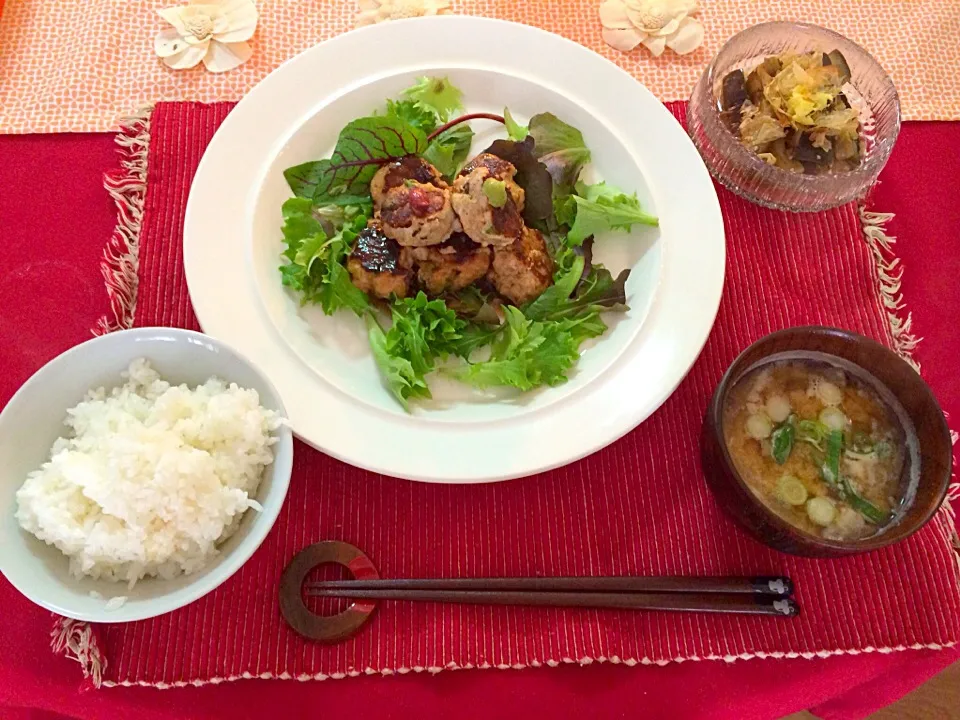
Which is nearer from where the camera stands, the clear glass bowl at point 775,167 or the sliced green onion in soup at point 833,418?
the sliced green onion in soup at point 833,418

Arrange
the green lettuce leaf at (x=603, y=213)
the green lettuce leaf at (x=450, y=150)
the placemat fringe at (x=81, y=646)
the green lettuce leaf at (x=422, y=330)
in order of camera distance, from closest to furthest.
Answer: the placemat fringe at (x=81, y=646), the green lettuce leaf at (x=422, y=330), the green lettuce leaf at (x=603, y=213), the green lettuce leaf at (x=450, y=150)

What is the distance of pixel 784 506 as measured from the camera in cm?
139

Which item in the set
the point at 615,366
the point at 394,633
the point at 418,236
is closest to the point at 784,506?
the point at 615,366

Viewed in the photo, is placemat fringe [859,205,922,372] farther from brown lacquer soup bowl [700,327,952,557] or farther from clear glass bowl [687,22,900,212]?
brown lacquer soup bowl [700,327,952,557]

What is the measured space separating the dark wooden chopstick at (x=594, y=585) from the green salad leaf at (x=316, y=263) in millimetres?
621

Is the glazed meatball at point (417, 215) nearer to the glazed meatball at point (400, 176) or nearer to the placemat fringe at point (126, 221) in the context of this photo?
the glazed meatball at point (400, 176)

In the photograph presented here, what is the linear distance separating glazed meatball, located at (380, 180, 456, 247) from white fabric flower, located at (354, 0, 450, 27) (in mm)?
750

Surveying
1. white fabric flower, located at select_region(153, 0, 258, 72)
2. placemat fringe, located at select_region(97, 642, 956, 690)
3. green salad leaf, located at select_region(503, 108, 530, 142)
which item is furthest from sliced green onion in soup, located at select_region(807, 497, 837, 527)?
white fabric flower, located at select_region(153, 0, 258, 72)

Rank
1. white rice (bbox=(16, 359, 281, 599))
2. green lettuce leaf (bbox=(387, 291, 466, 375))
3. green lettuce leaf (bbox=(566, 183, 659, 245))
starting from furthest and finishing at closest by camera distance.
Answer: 1. green lettuce leaf (bbox=(566, 183, 659, 245))
2. green lettuce leaf (bbox=(387, 291, 466, 375))
3. white rice (bbox=(16, 359, 281, 599))

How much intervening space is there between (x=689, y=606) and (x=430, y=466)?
23.1 inches

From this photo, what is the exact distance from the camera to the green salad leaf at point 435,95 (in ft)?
5.79

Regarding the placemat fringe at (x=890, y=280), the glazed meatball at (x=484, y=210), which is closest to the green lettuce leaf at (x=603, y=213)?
the glazed meatball at (x=484, y=210)

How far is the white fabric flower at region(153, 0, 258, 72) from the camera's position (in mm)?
1992

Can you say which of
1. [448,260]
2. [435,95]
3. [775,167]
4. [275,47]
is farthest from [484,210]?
[275,47]
